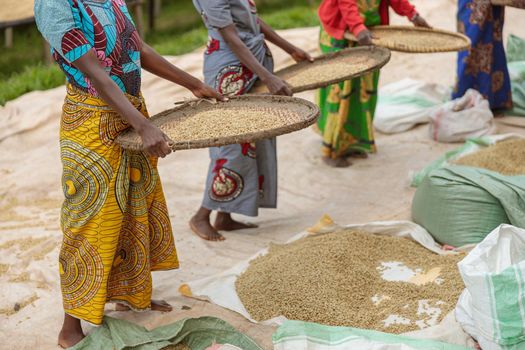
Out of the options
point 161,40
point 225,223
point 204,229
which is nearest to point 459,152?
point 225,223

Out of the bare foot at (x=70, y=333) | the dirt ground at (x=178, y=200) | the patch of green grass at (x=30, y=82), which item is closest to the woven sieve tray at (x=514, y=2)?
the dirt ground at (x=178, y=200)

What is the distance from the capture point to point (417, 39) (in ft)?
15.2

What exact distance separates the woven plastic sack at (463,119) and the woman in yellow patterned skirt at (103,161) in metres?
2.85

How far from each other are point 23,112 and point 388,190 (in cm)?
296

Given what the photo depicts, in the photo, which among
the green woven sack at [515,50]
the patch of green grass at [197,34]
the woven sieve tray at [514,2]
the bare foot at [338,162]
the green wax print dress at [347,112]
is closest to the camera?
the woven sieve tray at [514,2]

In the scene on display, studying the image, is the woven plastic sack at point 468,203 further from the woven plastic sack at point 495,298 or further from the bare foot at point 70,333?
the bare foot at point 70,333

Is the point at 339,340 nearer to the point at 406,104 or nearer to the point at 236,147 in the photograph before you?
the point at 236,147

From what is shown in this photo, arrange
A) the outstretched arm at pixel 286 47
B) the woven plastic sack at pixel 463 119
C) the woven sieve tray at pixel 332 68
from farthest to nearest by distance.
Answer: the woven plastic sack at pixel 463 119
the outstretched arm at pixel 286 47
the woven sieve tray at pixel 332 68

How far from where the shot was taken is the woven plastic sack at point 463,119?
18.6 ft

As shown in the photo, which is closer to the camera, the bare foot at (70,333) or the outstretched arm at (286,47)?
the bare foot at (70,333)

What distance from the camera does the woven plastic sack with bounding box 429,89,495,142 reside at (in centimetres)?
568

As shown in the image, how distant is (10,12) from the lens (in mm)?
7340

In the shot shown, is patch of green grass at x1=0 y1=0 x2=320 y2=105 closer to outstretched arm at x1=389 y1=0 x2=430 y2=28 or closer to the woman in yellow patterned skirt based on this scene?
outstretched arm at x1=389 y1=0 x2=430 y2=28

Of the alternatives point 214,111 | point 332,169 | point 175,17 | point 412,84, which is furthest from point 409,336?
point 175,17
